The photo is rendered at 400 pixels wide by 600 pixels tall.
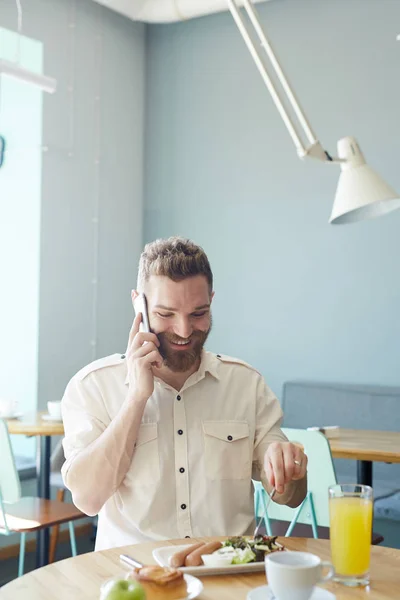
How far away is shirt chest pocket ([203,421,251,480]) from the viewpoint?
6.15 ft

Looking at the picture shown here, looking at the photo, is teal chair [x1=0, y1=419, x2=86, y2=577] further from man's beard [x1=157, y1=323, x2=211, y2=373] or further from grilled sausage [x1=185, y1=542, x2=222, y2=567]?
grilled sausage [x1=185, y1=542, x2=222, y2=567]

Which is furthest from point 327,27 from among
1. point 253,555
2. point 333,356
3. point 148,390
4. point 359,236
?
point 253,555

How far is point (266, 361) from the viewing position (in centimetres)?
493

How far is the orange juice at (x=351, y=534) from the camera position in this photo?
133 cm

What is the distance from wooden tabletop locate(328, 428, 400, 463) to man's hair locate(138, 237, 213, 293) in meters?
1.35

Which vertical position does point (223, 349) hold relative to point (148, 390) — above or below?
above

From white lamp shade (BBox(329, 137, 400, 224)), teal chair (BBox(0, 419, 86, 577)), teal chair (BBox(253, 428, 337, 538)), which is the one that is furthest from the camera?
teal chair (BBox(0, 419, 86, 577))

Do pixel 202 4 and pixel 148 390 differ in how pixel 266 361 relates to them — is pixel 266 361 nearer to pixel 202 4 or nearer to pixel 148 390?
pixel 202 4

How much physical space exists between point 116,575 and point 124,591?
24cm

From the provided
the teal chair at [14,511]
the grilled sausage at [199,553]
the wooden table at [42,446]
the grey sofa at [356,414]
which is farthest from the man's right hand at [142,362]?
the grey sofa at [356,414]

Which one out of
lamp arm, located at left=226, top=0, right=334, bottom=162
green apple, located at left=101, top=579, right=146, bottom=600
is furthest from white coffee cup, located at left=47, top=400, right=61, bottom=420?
green apple, located at left=101, top=579, right=146, bottom=600

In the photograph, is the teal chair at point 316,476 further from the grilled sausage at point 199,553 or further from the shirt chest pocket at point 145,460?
the grilled sausage at point 199,553

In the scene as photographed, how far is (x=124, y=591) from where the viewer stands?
1135 mm

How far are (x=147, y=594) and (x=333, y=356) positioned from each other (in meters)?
3.53
